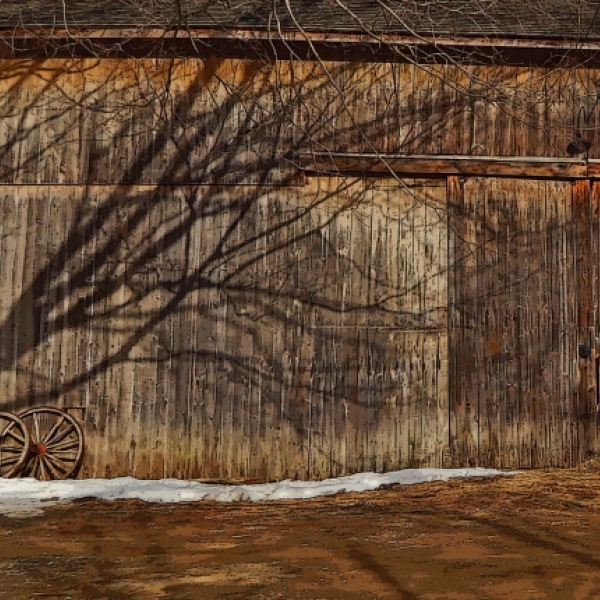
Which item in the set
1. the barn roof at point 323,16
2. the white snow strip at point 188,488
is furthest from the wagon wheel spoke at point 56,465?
the barn roof at point 323,16

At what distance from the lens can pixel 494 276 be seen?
952cm

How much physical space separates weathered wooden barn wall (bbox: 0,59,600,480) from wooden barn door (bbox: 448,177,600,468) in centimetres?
2

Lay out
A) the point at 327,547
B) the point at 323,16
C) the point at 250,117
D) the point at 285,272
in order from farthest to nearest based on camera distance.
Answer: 1. the point at 323,16
2. the point at 250,117
3. the point at 285,272
4. the point at 327,547

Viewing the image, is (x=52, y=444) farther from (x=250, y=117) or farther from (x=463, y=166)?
(x=463, y=166)

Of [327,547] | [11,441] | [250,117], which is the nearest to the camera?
[327,547]

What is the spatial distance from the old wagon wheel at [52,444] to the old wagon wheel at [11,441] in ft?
0.38

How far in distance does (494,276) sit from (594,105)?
2437mm

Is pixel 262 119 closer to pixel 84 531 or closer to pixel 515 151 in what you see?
pixel 515 151

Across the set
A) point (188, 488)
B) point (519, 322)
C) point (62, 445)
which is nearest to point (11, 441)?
point (62, 445)

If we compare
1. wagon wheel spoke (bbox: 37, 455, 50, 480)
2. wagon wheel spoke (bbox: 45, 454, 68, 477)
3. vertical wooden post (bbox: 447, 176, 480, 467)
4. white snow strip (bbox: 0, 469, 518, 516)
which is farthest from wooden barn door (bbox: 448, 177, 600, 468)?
wagon wheel spoke (bbox: 37, 455, 50, 480)

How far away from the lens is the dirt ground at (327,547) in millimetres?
4953

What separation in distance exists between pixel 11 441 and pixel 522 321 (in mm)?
6161

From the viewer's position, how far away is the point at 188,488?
873cm

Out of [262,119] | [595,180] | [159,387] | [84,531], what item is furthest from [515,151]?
[84,531]
